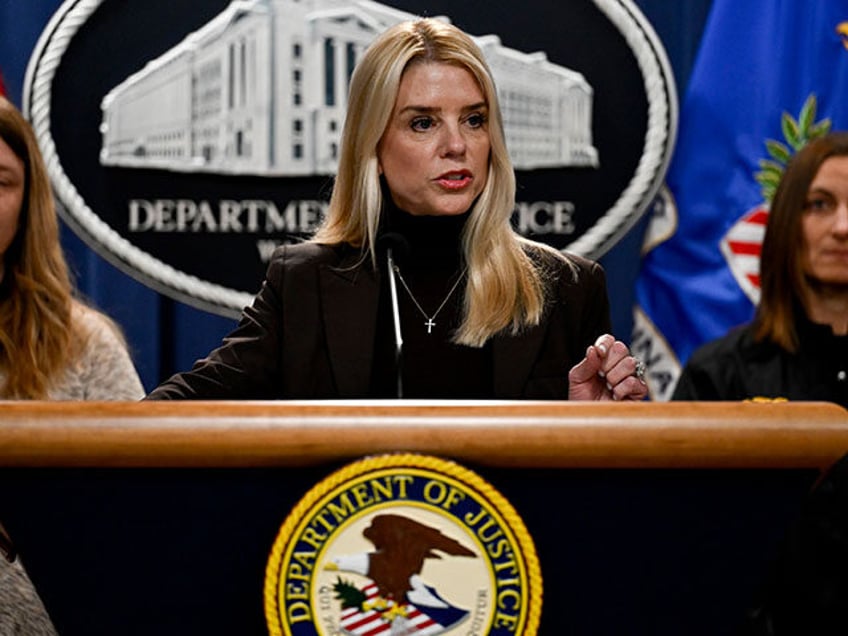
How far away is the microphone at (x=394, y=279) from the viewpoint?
4.57ft

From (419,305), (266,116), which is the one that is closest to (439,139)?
(419,305)

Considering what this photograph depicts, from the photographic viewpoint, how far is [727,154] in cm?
252

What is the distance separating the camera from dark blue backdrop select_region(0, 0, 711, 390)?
98.3 inches

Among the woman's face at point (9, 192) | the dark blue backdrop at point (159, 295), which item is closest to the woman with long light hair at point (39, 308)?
the woman's face at point (9, 192)

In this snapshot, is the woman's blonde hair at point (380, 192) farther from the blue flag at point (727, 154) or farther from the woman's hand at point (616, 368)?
the blue flag at point (727, 154)

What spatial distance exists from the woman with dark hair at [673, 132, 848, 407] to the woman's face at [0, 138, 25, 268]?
133cm

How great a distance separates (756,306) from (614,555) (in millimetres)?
1729

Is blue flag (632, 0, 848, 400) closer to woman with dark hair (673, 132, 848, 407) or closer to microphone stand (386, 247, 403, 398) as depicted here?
woman with dark hair (673, 132, 848, 407)

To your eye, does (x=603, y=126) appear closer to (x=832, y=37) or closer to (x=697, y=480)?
(x=832, y=37)

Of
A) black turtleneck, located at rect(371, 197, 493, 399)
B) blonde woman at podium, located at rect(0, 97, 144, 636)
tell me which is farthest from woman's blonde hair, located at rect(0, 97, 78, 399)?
black turtleneck, located at rect(371, 197, 493, 399)

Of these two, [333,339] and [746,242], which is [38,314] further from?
[746,242]

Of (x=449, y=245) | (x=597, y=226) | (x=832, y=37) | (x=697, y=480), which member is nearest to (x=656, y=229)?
(x=597, y=226)

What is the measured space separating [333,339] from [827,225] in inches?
51.9

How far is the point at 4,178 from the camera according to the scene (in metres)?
1.98
